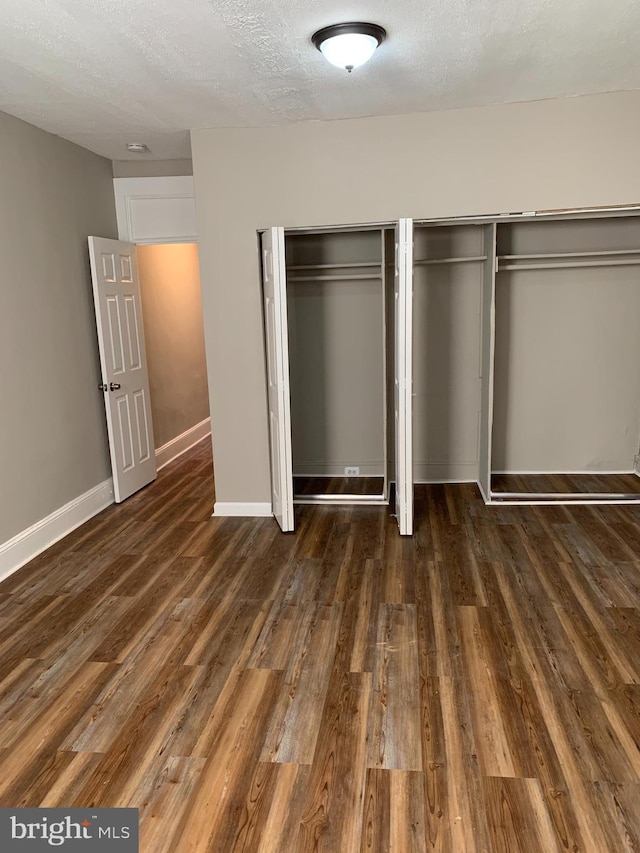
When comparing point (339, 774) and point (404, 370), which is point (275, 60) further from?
point (339, 774)

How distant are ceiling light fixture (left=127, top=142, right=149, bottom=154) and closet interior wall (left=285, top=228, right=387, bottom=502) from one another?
4.04 feet

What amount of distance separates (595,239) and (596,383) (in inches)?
44.5

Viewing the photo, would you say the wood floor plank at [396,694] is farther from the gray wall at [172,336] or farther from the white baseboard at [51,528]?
the gray wall at [172,336]

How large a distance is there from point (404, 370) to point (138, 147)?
2603 mm

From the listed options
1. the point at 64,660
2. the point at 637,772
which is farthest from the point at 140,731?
the point at 637,772

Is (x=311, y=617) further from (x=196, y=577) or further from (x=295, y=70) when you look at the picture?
(x=295, y=70)

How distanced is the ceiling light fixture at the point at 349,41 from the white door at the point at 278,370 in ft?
3.89

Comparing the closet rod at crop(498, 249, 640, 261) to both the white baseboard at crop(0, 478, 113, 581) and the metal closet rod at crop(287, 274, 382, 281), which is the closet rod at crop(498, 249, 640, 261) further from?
the white baseboard at crop(0, 478, 113, 581)

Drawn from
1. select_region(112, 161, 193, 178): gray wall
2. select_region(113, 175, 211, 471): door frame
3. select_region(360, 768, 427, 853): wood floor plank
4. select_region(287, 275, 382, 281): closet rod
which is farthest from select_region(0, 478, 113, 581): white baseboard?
select_region(360, 768, 427, 853): wood floor plank

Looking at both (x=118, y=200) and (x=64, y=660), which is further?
(x=118, y=200)

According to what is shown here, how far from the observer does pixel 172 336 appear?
6383mm

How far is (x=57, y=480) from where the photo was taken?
13.9ft

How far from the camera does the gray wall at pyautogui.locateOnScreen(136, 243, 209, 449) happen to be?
5.89 meters

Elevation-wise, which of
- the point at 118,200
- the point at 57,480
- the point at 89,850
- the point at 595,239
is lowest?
the point at 89,850
